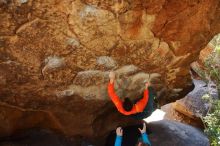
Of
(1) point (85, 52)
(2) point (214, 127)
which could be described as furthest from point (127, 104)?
(2) point (214, 127)

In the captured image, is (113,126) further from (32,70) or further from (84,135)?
(32,70)

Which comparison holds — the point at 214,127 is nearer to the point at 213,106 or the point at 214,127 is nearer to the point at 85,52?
the point at 213,106

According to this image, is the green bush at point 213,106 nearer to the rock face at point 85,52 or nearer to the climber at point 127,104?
the rock face at point 85,52

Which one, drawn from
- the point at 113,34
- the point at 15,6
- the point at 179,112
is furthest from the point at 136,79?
the point at 179,112

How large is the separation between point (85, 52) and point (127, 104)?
5.34ft

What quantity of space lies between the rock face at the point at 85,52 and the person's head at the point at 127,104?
7.4 inches

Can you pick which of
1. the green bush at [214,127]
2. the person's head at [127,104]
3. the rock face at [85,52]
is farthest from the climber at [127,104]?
the green bush at [214,127]

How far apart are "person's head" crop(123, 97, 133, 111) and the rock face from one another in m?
0.19

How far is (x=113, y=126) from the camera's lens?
8.33 meters

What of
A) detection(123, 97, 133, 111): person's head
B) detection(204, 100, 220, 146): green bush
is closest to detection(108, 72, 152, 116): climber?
detection(123, 97, 133, 111): person's head

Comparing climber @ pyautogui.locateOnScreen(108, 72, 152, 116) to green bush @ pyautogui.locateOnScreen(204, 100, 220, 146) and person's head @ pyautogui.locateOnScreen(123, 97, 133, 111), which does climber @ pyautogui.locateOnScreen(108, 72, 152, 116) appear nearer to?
person's head @ pyautogui.locateOnScreen(123, 97, 133, 111)

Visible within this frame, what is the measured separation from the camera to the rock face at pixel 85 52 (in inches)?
221

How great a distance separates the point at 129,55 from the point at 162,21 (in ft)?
3.18

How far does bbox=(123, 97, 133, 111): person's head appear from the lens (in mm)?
6898
